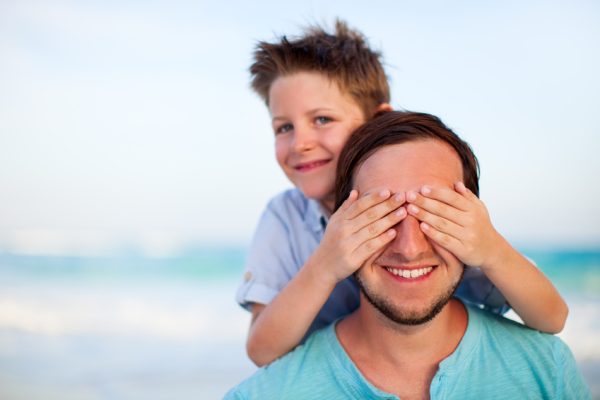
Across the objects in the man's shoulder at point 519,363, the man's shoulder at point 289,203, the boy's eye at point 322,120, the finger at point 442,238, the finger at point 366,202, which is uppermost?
the boy's eye at point 322,120

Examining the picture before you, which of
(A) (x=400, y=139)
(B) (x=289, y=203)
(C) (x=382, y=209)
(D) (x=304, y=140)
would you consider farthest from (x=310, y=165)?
(C) (x=382, y=209)

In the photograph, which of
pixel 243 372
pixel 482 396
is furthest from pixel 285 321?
pixel 243 372

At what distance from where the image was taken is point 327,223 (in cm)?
341

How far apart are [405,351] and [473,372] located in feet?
0.94

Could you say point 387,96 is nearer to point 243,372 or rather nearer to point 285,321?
point 285,321

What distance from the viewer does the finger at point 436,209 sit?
2.35m

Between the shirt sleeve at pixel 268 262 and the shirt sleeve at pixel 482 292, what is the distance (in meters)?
1.00

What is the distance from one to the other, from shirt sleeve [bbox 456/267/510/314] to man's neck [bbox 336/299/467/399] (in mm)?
399

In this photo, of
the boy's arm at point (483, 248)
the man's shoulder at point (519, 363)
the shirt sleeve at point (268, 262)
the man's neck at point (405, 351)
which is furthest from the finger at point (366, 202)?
the shirt sleeve at point (268, 262)

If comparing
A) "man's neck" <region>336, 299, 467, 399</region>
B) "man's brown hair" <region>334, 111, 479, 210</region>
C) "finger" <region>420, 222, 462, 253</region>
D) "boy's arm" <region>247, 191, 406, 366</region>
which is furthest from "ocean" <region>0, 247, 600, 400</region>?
"finger" <region>420, 222, 462, 253</region>

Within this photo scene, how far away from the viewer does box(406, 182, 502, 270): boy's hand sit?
7.70 ft

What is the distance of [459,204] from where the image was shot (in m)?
2.38

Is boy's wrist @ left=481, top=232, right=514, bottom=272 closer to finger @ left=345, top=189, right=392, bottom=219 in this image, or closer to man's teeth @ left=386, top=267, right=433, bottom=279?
man's teeth @ left=386, top=267, right=433, bottom=279

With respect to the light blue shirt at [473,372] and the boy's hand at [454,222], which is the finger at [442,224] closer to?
the boy's hand at [454,222]
